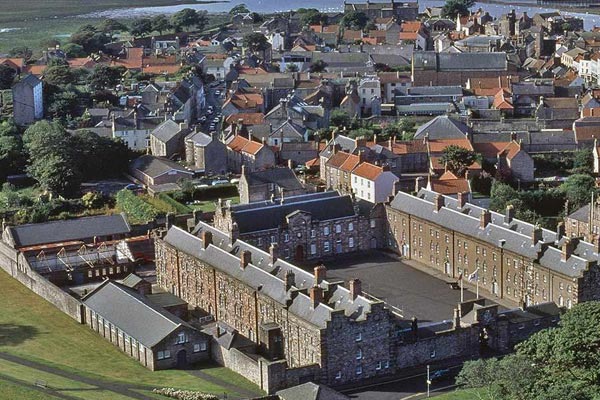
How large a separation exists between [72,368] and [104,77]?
75.6m

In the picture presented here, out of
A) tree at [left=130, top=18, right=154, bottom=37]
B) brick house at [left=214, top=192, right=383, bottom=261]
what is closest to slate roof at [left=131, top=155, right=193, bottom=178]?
brick house at [left=214, top=192, right=383, bottom=261]

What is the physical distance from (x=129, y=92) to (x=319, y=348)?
7425cm

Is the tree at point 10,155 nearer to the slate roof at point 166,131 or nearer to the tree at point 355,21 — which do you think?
the slate roof at point 166,131

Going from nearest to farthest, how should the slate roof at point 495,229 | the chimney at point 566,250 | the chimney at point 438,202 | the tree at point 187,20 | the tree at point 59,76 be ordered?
the chimney at point 566,250 → the slate roof at point 495,229 → the chimney at point 438,202 → the tree at point 59,76 → the tree at point 187,20

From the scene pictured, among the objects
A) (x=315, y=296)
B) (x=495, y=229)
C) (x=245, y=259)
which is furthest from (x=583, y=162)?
(x=315, y=296)

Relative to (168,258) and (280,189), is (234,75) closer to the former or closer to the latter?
(280,189)

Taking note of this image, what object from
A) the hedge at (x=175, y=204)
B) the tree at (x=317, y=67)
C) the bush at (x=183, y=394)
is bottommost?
the hedge at (x=175, y=204)

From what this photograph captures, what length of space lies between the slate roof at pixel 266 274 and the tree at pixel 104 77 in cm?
6139

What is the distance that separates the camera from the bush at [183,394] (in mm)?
45153

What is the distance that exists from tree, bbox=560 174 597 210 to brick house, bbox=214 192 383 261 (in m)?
15.6

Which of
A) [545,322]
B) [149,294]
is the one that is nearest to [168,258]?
[149,294]

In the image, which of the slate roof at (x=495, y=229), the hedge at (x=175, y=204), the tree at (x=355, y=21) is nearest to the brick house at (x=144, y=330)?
the slate roof at (x=495, y=229)

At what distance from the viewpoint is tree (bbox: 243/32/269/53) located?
145 m

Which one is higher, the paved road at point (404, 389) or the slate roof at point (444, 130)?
the slate roof at point (444, 130)
